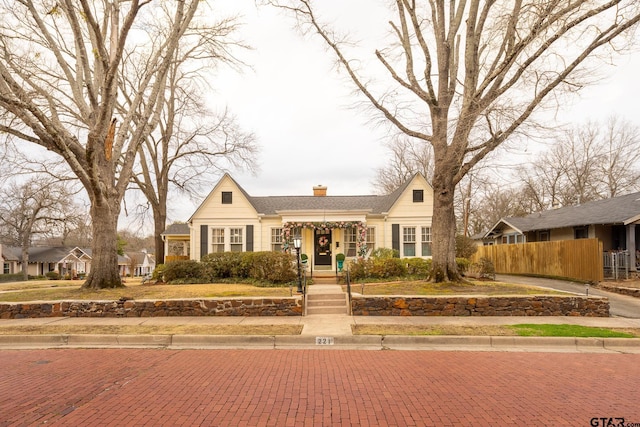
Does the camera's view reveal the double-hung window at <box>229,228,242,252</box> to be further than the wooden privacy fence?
Yes

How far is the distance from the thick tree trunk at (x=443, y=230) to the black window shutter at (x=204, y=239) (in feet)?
39.7

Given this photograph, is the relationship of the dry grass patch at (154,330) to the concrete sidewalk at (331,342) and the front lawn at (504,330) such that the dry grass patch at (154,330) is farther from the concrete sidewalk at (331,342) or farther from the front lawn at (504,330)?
the front lawn at (504,330)

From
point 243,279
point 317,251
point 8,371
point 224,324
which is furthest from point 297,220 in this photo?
point 8,371

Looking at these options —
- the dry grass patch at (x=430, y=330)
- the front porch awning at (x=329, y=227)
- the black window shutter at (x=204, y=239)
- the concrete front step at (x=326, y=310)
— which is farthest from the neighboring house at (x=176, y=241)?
the dry grass patch at (x=430, y=330)

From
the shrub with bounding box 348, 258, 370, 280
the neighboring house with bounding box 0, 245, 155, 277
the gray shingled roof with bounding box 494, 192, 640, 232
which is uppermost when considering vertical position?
the gray shingled roof with bounding box 494, 192, 640, 232

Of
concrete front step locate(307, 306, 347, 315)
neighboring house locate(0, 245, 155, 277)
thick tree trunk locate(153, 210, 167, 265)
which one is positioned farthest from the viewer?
neighboring house locate(0, 245, 155, 277)

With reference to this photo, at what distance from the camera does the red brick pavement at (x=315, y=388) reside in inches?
172

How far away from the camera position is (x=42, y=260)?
4897 centimetres

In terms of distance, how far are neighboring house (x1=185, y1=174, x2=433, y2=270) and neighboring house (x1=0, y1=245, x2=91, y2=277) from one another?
36.0m

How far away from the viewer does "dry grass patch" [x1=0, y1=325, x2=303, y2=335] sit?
8.58 meters

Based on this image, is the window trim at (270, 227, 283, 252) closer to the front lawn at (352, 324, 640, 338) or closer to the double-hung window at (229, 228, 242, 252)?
the double-hung window at (229, 228, 242, 252)

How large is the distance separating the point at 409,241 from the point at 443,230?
7.18 meters

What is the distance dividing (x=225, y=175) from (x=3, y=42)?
Result: 10.5m

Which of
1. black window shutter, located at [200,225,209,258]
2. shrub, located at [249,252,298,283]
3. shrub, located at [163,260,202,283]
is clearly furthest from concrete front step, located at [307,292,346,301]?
black window shutter, located at [200,225,209,258]
